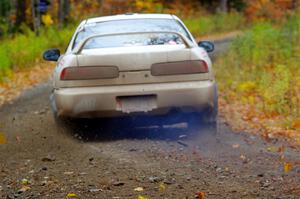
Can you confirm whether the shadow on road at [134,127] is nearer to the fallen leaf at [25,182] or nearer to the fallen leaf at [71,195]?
the fallen leaf at [25,182]

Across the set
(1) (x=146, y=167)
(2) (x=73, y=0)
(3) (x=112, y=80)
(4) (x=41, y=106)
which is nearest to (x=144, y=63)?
(3) (x=112, y=80)

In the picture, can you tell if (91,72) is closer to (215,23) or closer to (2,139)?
(2,139)

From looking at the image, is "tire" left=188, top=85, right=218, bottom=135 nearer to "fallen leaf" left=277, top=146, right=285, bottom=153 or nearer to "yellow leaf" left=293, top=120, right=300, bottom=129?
"fallen leaf" left=277, top=146, right=285, bottom=153

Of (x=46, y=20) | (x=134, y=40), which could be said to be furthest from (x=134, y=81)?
(x=46, y=20)

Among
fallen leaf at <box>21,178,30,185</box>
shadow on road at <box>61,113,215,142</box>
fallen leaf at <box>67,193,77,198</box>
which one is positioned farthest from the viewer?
shadow on road at <box>61,113,215,142</box>

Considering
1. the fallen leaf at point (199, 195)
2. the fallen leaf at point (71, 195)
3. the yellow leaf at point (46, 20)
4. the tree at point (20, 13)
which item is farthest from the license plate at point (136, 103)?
the tree at point (20, 13)

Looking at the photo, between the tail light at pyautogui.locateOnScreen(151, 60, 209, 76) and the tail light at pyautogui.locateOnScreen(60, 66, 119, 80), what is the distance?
451 mm

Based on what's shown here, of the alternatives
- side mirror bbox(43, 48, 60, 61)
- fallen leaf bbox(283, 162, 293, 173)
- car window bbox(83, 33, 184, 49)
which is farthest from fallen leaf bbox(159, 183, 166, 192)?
side mirror bbox(43, 48, 60, 61)

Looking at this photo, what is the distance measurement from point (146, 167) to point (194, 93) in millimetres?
1566

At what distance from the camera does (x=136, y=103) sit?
7.73 metres

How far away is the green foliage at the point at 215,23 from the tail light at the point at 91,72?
27437mm

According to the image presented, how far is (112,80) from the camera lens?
302 inches

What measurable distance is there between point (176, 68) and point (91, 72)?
3.15ft

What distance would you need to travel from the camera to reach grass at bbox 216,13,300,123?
1035cm
